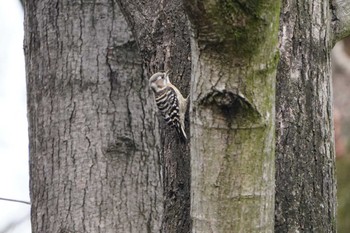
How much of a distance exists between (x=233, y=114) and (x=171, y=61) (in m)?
0.77

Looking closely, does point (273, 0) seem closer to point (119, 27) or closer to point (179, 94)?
point (179, 94)

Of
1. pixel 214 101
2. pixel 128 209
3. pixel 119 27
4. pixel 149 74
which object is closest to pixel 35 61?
pixel 119 27

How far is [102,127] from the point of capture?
4.19m

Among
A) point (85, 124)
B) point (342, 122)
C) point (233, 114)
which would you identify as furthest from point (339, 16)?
point (342, 122)

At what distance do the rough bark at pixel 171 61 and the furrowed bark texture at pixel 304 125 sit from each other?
0.29 m

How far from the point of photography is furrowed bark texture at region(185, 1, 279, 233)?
1895 mm

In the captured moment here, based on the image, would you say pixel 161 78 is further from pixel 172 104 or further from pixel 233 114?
pixel 233 114

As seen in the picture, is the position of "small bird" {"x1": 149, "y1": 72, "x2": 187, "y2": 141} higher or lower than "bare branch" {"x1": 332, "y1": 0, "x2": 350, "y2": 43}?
lower

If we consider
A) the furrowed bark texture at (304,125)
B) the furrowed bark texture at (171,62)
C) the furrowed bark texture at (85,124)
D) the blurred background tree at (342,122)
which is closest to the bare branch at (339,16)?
the furrowed bark texture at (304,125)

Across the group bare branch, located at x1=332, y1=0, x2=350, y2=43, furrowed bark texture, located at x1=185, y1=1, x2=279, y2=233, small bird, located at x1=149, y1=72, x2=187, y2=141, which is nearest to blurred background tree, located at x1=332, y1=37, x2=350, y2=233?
small bird, located at x1=149, y1=72, x2=187, y2=141

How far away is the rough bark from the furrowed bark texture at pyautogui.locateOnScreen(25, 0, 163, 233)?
1.39 m

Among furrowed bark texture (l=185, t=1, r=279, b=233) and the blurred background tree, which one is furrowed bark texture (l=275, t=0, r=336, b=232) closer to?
furrowed bark texture (l=185, t=1, r=279, b=233)

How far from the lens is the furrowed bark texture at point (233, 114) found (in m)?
1.89

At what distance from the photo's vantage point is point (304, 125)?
268 centimetres
